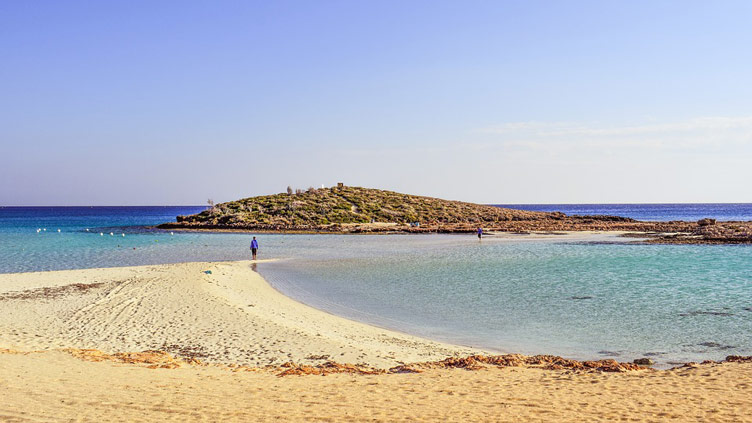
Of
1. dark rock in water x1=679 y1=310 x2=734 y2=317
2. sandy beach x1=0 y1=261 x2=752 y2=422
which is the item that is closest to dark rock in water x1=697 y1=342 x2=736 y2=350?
sandy beach x1=0 y1=261 x2=752 y2=422

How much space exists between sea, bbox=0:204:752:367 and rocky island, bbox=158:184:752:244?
24.9 metres

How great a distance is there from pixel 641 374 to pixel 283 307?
1133cm

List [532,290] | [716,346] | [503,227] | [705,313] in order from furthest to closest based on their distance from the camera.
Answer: [503,227] → [532,290] → [705,313] → [716,346]

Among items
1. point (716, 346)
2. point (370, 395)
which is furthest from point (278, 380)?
point (716, 346)

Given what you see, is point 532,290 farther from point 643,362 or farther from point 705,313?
point 643,362

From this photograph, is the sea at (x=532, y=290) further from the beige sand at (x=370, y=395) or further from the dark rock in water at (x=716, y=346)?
the beige sand at (x=370, y=395)

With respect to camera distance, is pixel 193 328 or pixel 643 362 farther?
pixel 193 328

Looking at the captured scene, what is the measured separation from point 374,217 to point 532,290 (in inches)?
2206

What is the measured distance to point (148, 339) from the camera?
13.8m

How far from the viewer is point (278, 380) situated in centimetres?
1002

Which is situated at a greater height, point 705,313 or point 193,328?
point 705,313

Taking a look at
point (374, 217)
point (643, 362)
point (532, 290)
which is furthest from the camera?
point (374, 217)

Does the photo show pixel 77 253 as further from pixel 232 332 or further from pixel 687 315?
pixel 687 315

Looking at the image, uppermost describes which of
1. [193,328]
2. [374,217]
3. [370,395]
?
[374,217]
